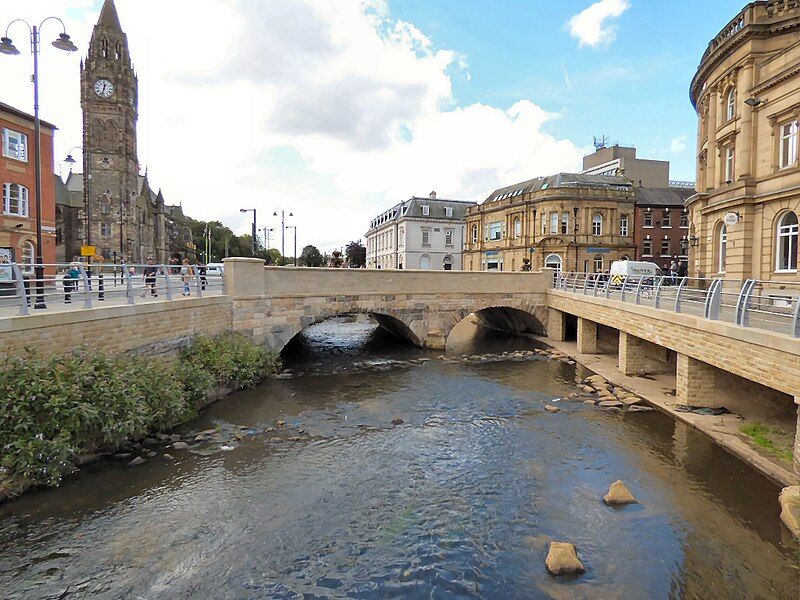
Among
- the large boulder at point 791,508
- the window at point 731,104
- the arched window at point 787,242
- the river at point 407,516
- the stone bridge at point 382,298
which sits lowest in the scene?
the river at point 407,516

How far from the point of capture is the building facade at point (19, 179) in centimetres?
2472

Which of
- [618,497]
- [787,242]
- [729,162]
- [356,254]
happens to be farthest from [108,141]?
[618,497]

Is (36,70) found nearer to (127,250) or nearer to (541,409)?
(541,409)

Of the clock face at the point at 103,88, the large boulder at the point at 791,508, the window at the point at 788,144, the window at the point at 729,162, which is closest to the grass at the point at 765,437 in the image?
the large boulder at the point at 791,508

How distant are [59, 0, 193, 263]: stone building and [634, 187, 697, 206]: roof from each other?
50.1 meters

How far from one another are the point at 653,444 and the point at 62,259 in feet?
208

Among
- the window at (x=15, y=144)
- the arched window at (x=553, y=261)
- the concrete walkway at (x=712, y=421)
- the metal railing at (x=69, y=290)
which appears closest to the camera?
the concrete walkway at (x=712, y=421)

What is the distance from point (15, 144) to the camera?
25.6m

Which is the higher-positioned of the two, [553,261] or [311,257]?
[311,257]

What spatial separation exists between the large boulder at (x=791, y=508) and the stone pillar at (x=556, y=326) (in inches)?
735

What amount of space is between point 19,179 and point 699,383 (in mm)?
31805

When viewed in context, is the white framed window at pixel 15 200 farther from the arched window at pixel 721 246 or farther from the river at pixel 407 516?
the arched window at pixel 721 246

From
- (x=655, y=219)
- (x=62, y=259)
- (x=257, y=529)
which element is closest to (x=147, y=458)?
(x=257, y=529)

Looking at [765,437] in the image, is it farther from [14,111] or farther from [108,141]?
[108,141]
